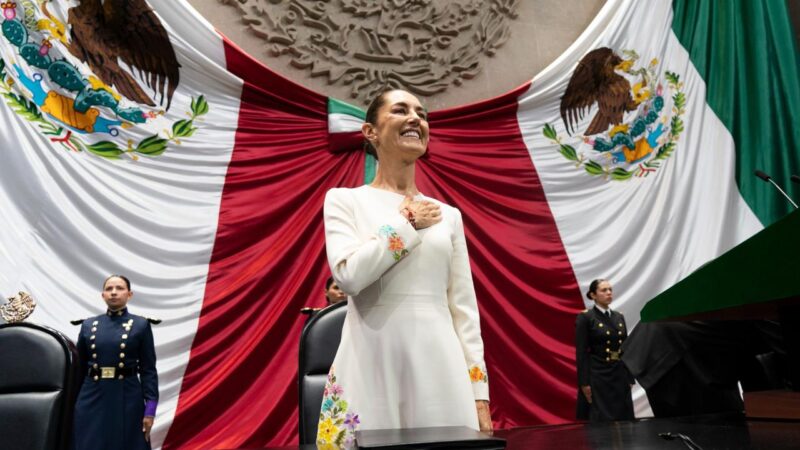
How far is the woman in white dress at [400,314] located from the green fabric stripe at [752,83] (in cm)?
448

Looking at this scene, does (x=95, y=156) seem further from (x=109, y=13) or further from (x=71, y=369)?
(x=71, y=369)

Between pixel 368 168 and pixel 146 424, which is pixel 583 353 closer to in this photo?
pixel 368 168

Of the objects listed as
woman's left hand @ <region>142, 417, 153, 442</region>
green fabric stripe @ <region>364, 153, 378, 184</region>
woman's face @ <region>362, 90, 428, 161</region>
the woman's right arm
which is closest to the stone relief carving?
green fabric stripe @ <region>364, 153, 378, 184</region>

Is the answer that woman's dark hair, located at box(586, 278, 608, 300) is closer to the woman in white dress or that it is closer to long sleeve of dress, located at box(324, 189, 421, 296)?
the woman in white dress

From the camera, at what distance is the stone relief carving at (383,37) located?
4352 millimetres

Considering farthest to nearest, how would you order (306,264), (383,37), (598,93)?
1. (598,93)
2. (383,37)
3. (306,264)

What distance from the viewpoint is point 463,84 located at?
15.5 ft

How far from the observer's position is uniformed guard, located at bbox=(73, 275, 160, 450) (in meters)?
2.88

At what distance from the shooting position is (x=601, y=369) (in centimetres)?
402

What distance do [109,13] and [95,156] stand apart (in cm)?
83

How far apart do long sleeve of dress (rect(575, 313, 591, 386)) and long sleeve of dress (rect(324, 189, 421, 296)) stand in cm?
308

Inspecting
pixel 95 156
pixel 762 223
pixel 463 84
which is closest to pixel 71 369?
pixel 95 156

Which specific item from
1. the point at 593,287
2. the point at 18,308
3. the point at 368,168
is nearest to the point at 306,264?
the point at 368,168

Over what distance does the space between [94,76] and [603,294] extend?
3.27 m
